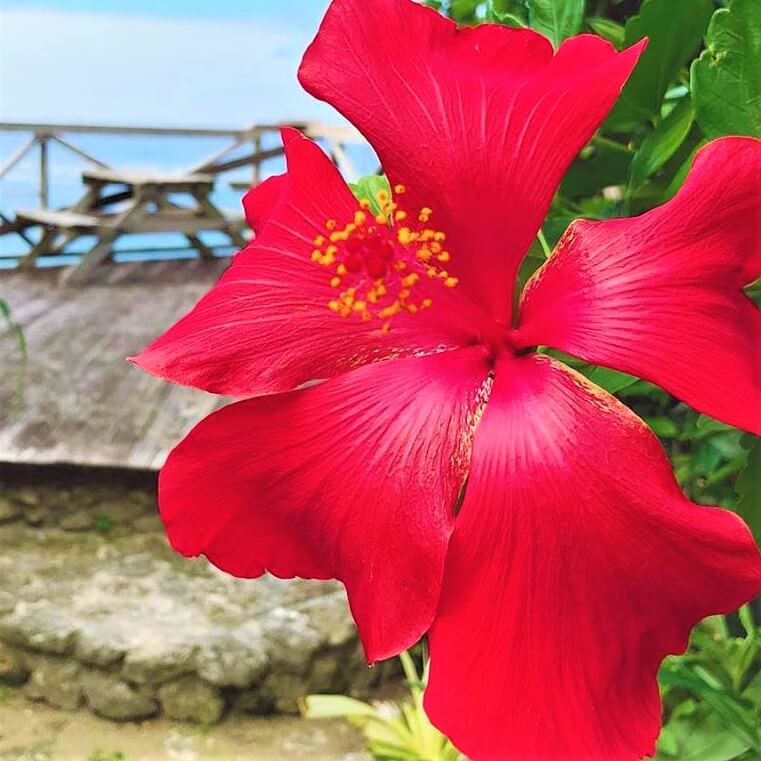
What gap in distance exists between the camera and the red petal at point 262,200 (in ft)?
1.04

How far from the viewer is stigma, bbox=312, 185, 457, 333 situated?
0.27 metres

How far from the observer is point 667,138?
0.37m

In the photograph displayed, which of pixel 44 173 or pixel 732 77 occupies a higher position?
pixel 732 77

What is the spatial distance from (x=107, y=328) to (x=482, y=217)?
2784 mm

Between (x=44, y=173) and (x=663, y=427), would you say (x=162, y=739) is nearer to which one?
(x=663, y=427)

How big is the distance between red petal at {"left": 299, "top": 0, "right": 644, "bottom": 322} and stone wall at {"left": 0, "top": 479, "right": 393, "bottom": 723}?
5.38 ft

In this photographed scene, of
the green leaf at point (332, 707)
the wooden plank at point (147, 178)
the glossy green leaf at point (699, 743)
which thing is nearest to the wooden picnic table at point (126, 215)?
the wooden plank at point (147, 178)

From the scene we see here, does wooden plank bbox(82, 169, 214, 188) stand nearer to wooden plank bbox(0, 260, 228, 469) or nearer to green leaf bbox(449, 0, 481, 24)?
wooden plank bbox(0, 260, 228, 469)

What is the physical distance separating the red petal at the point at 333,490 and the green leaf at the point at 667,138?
0.18m

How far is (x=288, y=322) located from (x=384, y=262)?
36mm

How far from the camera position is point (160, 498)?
0.82 ft

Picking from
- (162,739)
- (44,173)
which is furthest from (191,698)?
(44,173)

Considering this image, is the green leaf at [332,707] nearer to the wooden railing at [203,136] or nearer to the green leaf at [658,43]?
the green leaf at [658,43]

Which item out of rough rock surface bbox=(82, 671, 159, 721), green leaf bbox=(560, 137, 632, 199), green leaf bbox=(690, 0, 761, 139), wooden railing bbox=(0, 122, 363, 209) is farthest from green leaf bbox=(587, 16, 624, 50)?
wooden railing bbox=(0, 122, 363, 209)
